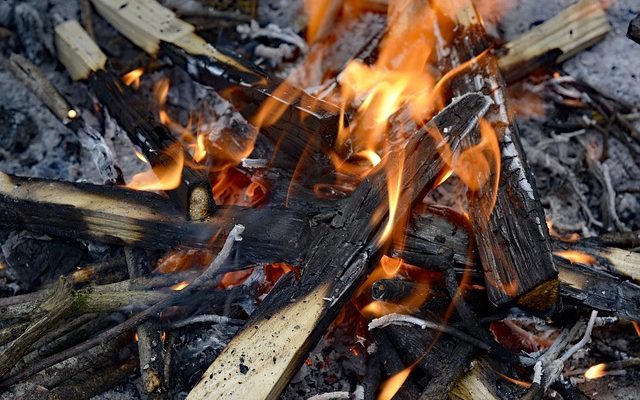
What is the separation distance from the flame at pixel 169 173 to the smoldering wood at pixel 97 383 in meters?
0.66

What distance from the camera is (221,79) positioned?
9.47ft

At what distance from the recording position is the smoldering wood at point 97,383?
2.21 meters

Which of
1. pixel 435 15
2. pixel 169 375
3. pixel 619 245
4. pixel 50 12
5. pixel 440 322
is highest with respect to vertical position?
pixel 50 12

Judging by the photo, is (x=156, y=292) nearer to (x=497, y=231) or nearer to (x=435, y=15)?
(x=497, y=231)

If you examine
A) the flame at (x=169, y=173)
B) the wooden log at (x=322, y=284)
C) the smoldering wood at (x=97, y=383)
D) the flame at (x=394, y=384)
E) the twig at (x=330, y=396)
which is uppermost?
the flame at (x=169, y=173)

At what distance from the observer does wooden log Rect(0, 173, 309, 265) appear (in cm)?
241

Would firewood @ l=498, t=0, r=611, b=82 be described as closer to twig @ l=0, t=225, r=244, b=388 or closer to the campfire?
the campfire

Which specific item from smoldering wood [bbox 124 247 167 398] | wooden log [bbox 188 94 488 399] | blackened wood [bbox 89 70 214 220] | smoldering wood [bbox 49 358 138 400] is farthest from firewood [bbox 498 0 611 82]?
smoldering wood [bbox 49 358 138 400]

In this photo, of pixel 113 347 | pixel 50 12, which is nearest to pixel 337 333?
pixel 113 347

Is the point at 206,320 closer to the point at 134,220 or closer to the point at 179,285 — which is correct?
the point at 179,285

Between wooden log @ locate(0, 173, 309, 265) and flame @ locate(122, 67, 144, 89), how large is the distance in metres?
0.81

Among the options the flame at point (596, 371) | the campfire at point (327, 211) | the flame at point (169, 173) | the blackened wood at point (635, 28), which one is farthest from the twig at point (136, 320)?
the blackened wood at point (635, 28)

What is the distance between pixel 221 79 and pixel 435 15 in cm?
104

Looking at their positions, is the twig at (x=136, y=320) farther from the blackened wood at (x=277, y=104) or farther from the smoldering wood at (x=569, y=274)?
the smoldering wood at (x=569, y=274)
